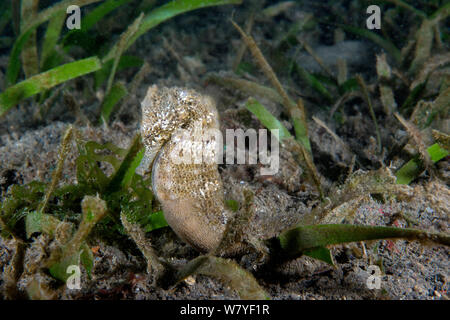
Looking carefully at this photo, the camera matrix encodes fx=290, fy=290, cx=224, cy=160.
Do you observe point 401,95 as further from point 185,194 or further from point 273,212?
point 185,194

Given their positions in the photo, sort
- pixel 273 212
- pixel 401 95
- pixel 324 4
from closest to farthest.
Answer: pixel 273 212
pixel 401 95
pixel 324 4

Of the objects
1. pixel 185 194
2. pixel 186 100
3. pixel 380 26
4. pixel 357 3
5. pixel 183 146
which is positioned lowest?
pixel 185 194

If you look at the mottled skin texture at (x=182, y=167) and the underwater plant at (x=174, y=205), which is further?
the mottled skin texture at (x=182, y=167)

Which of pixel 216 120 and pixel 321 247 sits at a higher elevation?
pixel 216 120

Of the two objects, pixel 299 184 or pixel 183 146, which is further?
pixel 299 184

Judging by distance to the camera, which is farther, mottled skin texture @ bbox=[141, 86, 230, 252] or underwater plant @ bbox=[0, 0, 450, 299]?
mottled skin texture @ bbox=[141, 86, 230, 252]

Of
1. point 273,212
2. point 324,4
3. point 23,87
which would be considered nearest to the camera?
point 273,212

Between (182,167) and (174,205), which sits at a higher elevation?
(182,167)

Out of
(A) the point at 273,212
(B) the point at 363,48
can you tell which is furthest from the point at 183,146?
(B) the point at 363,48
